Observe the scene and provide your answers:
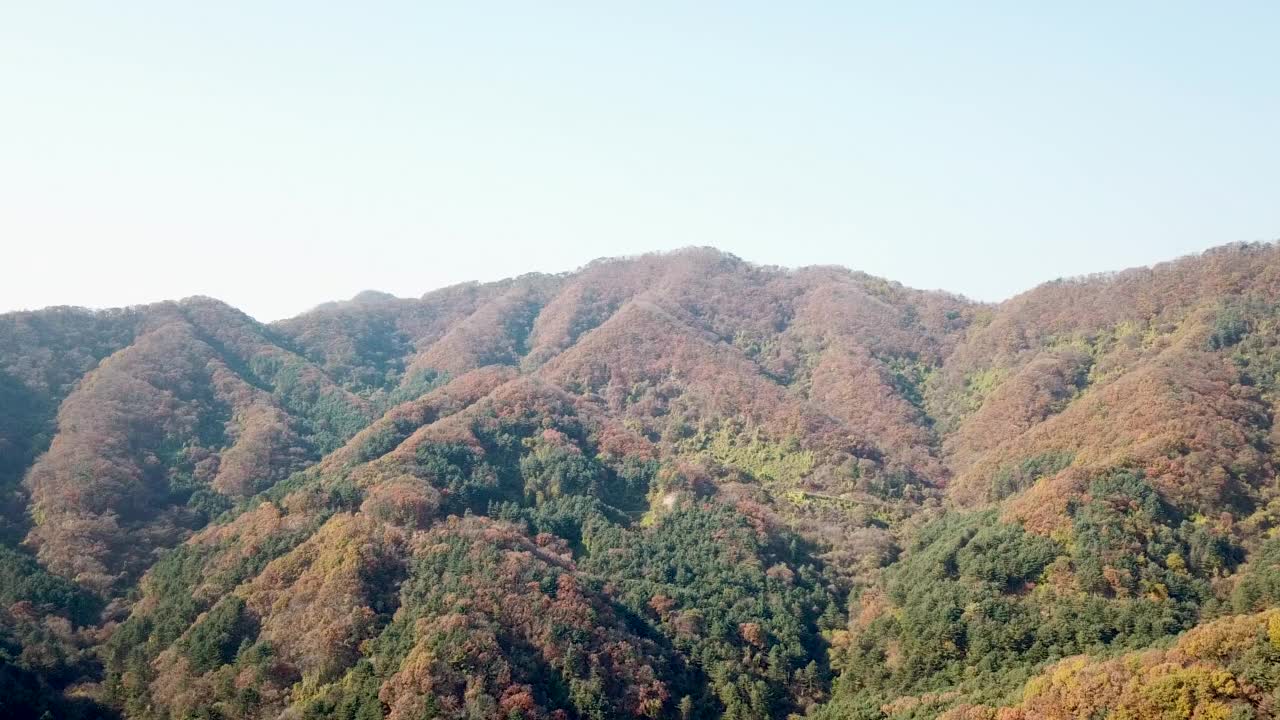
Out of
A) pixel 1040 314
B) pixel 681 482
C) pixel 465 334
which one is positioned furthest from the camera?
pixel 465 334

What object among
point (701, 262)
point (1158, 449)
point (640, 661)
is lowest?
point (640, 661)

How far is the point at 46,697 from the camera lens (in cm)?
6391

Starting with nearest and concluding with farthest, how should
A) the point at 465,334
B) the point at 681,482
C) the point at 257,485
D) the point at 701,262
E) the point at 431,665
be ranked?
the point at 431,665 < the point at 681,482 < the point at 257,485 < the point at 465,334 < the point at 701,262

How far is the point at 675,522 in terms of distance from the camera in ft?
283

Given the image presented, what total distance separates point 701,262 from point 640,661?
403ft

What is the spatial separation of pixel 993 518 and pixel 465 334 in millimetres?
106621

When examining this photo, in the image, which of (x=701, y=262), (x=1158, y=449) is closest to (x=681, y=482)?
(x=1158, y=449)

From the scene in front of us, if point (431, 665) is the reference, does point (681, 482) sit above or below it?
above

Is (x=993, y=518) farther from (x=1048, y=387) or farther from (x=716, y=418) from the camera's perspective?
(x=716, y=418)

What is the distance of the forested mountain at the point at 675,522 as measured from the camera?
2435 inches

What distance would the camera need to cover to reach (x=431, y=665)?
60250mm

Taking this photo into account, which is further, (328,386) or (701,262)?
(701,262)

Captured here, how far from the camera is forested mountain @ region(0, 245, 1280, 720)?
203 ft

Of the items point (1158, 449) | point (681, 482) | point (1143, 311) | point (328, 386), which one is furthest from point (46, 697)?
point (1143, 311)
